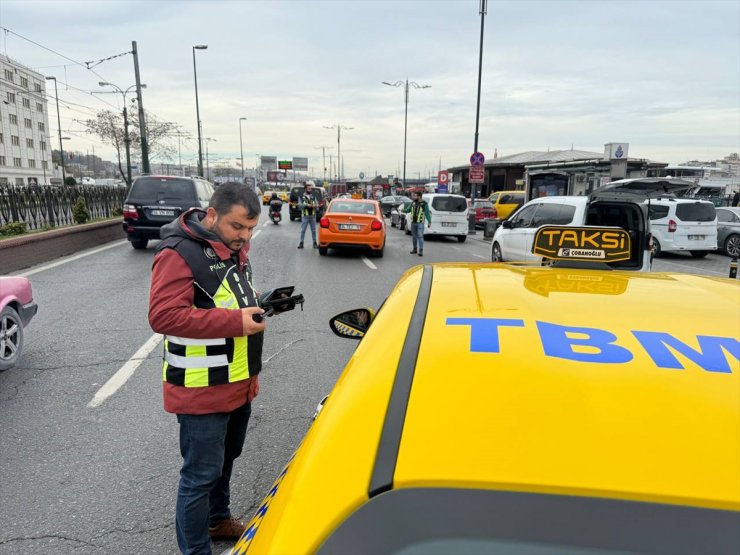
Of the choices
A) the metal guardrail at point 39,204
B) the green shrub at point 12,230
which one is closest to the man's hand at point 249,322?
the green shrub at point 12,230

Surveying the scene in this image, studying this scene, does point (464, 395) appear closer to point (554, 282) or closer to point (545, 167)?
point (554, 282)

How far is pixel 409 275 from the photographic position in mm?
2371

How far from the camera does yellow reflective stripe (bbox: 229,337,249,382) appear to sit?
2.27m

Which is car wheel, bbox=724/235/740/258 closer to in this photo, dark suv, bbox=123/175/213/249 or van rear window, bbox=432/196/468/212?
van rear window, bbox=432/196/468/212

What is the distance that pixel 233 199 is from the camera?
2.25 metres

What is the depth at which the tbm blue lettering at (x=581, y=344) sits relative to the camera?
3.90ft

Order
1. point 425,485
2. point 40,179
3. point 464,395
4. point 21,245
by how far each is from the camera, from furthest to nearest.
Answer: point 40,179 → point 21,245 → point 464,395 → point 425,485

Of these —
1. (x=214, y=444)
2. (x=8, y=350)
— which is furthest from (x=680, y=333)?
(x=8, y=350)

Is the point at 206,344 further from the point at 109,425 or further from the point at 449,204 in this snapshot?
the point at 449,204

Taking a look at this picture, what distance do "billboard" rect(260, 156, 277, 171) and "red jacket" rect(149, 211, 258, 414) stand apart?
118m

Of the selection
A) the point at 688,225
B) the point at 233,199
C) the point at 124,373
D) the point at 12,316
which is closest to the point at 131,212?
the point at 12,316

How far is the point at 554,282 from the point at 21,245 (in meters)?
11.4

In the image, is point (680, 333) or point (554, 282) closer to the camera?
point (680, 333)

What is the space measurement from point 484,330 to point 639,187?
22.5 ft
